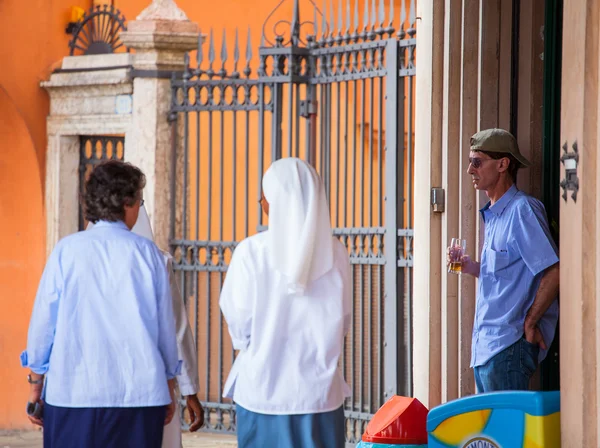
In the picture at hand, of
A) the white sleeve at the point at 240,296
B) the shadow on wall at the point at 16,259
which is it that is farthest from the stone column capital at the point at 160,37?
the white sleeve at the point at 240,296

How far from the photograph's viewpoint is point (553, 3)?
16.2 ft

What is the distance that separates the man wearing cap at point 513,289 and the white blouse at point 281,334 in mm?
597

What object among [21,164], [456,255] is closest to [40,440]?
[21,164]

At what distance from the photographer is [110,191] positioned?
4191mm

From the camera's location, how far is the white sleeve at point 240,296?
4.70m

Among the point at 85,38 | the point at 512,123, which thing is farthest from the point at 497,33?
the point at 85,38

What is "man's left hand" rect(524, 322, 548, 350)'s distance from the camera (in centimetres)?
A: 447

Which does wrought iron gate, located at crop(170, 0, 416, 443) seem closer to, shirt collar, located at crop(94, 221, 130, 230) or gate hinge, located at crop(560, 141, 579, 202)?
gate hinge, located at crop(560, 141, 579, 202)

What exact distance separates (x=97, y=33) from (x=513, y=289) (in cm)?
575

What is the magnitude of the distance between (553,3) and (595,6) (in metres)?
1.07

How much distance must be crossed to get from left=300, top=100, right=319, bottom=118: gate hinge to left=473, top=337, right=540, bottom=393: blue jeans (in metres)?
3.52

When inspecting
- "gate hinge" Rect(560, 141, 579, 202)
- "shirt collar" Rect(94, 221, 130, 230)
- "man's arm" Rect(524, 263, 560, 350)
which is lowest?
"man's arm" Rect(524, 263, 560, 350)

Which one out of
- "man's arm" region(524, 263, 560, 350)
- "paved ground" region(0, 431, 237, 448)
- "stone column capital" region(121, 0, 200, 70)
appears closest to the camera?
"man's arm" region(524, 263, 560, 350)

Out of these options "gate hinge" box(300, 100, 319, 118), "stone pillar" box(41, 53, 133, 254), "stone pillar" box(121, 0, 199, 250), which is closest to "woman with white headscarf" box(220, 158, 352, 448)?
"gate hinge" box(300, 100, 319, 118)
